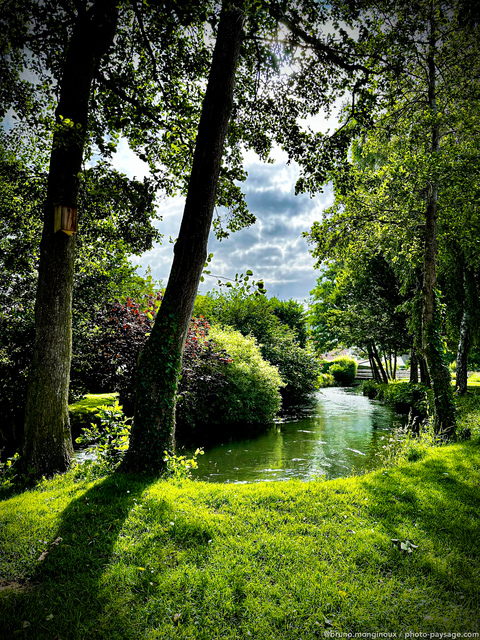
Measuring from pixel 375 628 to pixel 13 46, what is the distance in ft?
27.3

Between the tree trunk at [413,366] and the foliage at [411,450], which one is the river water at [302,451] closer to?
the foliage at [411,450]

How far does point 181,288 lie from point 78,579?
3.53 m

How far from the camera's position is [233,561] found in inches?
115

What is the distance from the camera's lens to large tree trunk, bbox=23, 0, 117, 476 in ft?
15.0

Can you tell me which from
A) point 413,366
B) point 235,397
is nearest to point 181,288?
point 235,397

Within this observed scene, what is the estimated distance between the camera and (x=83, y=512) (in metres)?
3.56

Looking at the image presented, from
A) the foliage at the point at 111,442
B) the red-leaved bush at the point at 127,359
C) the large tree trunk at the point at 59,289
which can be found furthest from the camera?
the red-leaved bush at the point at 127,359

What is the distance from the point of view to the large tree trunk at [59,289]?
15.0ft

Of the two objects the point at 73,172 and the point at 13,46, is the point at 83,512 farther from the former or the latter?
the point at 13,46

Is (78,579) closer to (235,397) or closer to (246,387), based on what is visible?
(235,397)

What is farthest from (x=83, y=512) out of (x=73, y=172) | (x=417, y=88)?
(x=417, y=88)

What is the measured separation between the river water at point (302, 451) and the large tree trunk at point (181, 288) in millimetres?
2525

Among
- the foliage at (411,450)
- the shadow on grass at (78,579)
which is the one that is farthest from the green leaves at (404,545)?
the foliage at (411,450)

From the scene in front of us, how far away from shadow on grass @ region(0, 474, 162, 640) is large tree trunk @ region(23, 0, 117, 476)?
1222 mm
